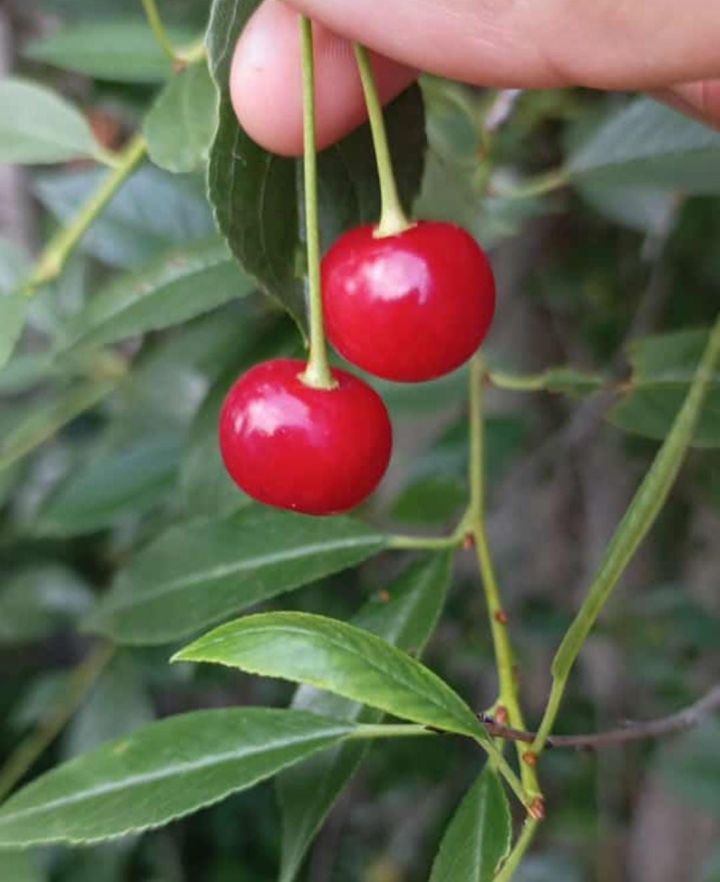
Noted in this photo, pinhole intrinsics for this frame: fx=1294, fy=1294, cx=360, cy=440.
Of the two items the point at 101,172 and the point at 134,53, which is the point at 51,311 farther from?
the point at 134,53

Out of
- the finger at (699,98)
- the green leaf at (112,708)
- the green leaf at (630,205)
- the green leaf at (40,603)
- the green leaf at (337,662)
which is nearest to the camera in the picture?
the green leaf at (337,662)

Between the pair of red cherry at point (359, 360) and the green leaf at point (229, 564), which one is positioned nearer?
the pair of red cherry at point (359, 360)

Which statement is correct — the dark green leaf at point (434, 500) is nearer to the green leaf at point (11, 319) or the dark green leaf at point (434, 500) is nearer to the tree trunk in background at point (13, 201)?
the green leaf at point (11, 319)

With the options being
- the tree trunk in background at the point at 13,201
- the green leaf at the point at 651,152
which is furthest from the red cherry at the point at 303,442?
the tree trunk in background at the point at 13,201

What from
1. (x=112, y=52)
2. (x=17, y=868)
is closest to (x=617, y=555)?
(x=17, y=868)

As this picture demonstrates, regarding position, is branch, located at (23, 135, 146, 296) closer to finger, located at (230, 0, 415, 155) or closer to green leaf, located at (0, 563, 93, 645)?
finger, located at (230, 0, 415, 155)

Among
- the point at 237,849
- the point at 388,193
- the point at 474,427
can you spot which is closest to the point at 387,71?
the point at 388,193
